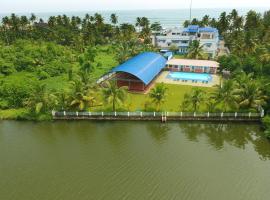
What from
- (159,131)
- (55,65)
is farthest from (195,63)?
(55,65)

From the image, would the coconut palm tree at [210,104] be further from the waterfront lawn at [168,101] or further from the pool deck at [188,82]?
the pool deck at [188,82]

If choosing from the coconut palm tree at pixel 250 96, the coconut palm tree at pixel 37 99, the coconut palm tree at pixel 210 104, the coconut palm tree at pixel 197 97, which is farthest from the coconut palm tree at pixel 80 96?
the coconut palm tree at pixel 250 96

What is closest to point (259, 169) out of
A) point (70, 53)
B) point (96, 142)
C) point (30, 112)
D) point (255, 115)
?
point (255, 115)

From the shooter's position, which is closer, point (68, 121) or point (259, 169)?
point (259, 169)

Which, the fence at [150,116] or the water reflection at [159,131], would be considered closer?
the water reflection at [159,131]

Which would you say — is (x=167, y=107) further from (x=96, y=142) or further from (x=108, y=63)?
(x=108, y=63)

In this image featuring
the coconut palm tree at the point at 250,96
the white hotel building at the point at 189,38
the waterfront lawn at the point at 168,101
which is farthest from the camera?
the white hotel building at the point at 189,38

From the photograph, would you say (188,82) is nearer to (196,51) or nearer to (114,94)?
(196,51)

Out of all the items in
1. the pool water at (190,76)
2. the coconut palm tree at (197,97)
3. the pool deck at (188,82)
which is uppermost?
the coconut palm tree at (197,97)
